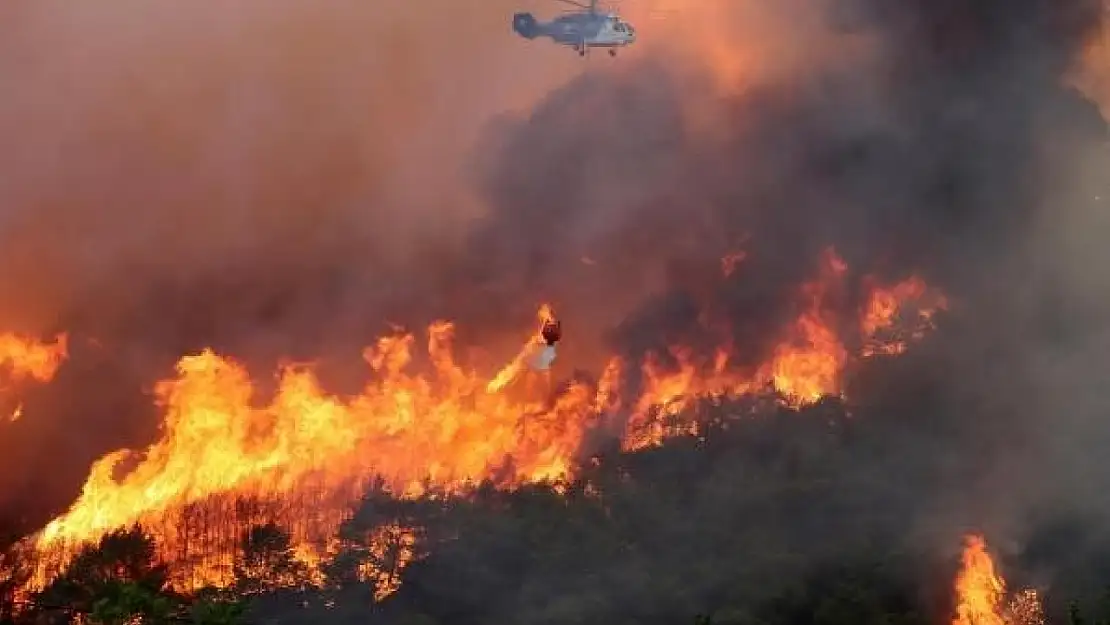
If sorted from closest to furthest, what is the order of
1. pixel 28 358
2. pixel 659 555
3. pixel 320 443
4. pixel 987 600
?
pixel 987 600 < pixel 659 555 < pixel 320 443 < pixel 28 358

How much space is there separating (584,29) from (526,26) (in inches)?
64.0

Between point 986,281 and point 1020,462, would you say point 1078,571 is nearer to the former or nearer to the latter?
point 1020,462

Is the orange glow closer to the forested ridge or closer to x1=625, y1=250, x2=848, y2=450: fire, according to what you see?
the forested ridge

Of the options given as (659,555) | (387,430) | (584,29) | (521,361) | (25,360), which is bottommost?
(659,555)

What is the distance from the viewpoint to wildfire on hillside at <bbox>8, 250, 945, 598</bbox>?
779 inches

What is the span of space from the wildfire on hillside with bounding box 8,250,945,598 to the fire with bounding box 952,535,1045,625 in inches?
261

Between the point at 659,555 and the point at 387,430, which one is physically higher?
the point at 387,430

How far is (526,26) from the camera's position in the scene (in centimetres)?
2631

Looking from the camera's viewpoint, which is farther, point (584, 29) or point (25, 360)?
point (584, 29)

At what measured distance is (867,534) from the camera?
64.7ft

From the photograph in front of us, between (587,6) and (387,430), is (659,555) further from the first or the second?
(587,6)

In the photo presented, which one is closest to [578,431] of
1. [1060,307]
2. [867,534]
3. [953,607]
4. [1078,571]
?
[867,534]

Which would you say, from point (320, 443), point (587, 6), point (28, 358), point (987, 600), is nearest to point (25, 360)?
point (28, 358)

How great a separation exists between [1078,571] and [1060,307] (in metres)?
9.19
